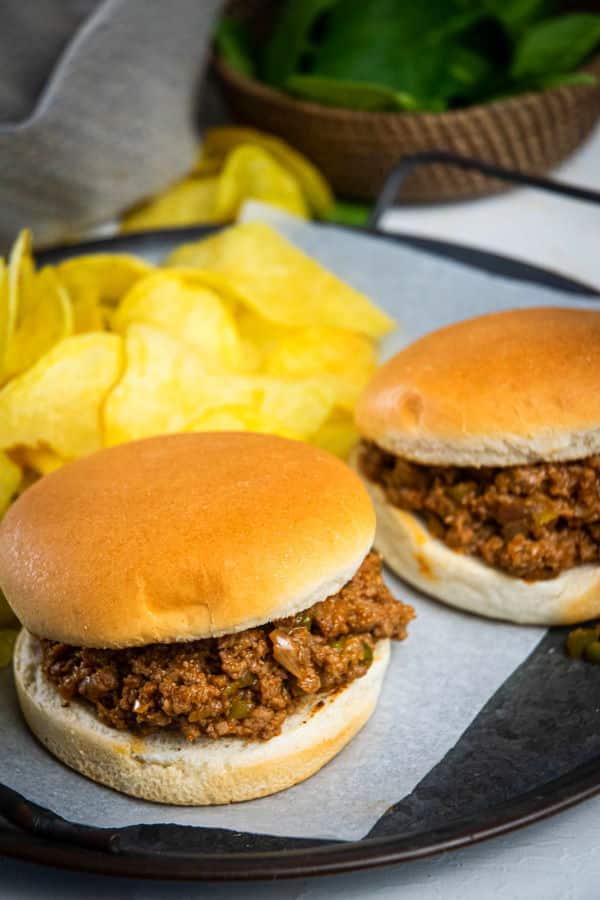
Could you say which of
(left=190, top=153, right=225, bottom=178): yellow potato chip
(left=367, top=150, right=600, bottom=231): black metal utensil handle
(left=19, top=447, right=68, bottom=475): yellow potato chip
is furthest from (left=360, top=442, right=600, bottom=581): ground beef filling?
(left=190, top=153, right=225, bottom=178): yellow potato chip

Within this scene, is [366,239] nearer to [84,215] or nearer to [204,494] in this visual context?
[84,215]

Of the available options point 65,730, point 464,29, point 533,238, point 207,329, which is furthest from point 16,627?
point 464,29

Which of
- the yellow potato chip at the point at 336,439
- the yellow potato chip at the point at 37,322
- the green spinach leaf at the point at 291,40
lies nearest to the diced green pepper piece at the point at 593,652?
the yellow potato chip at the point at 336,439

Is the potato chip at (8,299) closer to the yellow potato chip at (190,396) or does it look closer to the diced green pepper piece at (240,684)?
the yellow potato chip at (190,396)

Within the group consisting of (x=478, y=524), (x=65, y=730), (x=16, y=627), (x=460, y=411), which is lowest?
(x=16, y=627)

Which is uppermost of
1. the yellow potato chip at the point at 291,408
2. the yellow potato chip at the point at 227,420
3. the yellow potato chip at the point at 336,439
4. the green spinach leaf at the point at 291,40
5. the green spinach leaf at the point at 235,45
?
the green spinach leaf at the point at 291,40

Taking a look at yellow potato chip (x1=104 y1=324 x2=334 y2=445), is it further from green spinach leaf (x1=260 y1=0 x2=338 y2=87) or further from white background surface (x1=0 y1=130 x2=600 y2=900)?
green spinach leaf (x1=260 y1=0 x2=338 y2=87)
